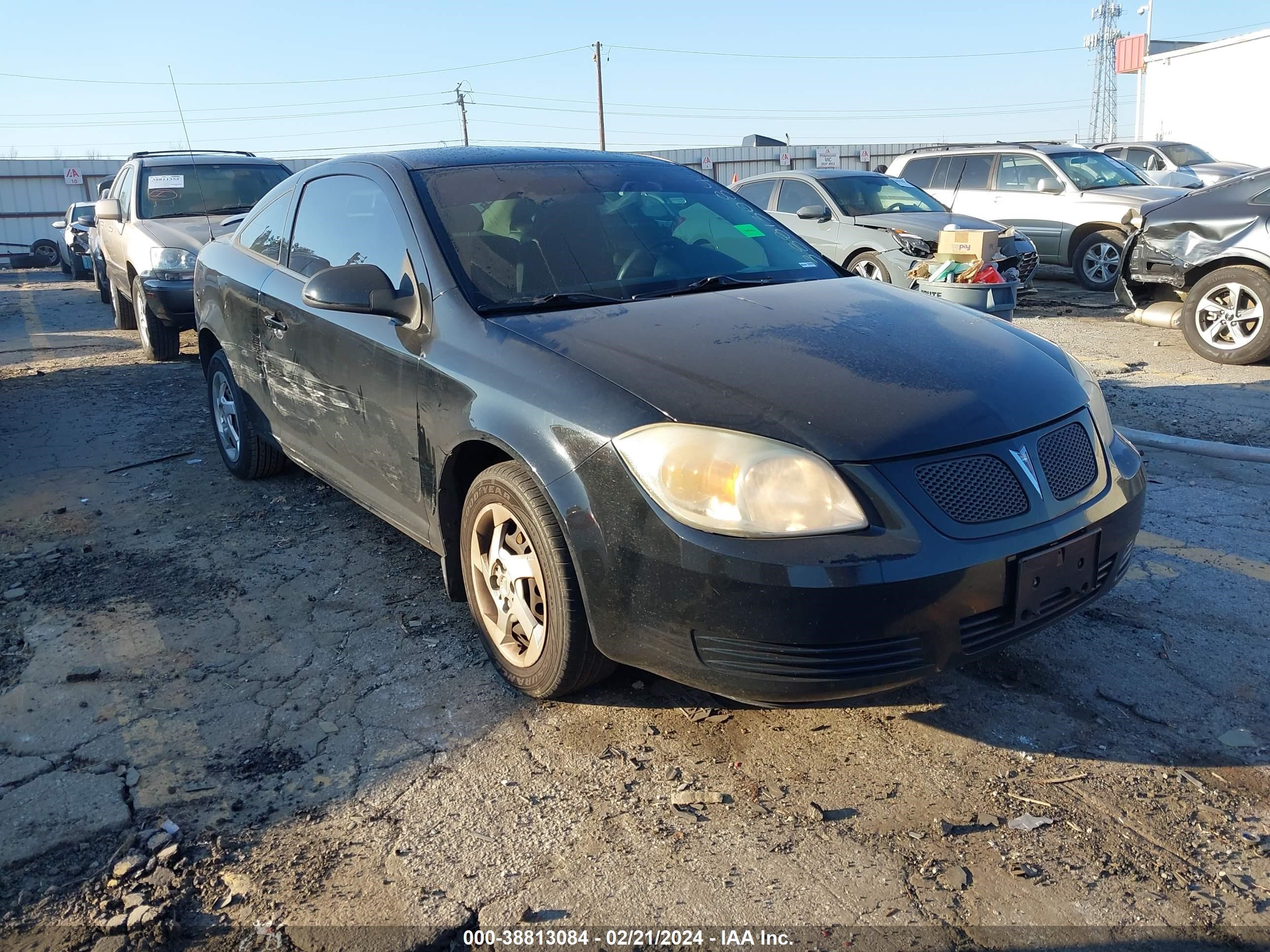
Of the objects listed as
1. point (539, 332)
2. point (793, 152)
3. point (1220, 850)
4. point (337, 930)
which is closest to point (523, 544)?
point (539, 332)

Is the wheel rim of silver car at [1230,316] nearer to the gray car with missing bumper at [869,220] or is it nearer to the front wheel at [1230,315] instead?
the front wheel at [1230,315]

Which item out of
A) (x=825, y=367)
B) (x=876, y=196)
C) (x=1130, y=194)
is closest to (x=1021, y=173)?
(x=1130, y=194)

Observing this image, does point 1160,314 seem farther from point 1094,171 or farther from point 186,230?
point 186,230

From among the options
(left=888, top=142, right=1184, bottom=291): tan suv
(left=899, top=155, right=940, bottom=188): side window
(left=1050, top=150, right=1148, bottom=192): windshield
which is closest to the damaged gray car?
(left=888, top=142, right=1184, bottom=291): tan suv

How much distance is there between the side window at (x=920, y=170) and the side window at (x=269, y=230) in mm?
10672

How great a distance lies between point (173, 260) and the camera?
8375mm

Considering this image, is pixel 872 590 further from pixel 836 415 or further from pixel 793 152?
pixel 793 152

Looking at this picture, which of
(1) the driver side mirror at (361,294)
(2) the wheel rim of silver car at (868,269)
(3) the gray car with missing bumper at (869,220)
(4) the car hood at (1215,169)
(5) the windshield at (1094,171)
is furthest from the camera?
(4) the car hood at (1215,169)

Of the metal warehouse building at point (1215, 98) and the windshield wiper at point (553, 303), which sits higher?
the metal warehouse building at point (1215, 98)

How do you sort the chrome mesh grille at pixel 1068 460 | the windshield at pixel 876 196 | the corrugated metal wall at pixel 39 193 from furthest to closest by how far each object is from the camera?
1. the corrugated metal wall at pixel 39 193
2. the windshield at pixel 876 196
3. the chrome mesh grille at pixel 1068 460

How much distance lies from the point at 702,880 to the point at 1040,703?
131 cm

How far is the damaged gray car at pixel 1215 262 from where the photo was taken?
292 inches

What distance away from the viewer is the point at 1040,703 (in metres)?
3.02

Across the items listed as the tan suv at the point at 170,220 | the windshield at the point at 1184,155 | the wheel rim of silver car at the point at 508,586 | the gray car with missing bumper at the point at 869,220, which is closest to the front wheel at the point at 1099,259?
the gray car with missing bumper at the point at 869,220
